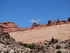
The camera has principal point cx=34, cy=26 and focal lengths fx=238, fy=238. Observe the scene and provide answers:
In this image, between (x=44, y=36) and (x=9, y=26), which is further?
(x=9, y=26)

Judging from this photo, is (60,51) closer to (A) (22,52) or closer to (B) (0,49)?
(A) (22,52)

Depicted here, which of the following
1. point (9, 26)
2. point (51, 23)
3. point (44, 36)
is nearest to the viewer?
point (44, 36)

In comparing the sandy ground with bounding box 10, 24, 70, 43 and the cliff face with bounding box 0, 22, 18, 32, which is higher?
the cliff face with bounding box 0, 22, 18, 32

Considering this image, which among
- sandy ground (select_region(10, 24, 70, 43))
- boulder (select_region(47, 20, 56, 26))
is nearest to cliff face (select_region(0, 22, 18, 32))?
boulder (select_region(47, 20, 56, 26))

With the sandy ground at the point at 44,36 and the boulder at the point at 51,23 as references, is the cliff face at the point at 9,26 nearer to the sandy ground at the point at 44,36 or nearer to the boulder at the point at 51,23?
the boulder at the point at 51,23

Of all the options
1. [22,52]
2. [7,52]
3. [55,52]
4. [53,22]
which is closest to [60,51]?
[55,52]

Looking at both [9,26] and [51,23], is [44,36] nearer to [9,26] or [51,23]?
[51,23]

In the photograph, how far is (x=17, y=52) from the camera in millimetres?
19812

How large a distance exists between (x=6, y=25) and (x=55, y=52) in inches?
3610

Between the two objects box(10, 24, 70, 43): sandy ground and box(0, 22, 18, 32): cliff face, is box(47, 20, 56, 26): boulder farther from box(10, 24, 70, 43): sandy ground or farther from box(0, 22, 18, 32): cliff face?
box(10, 24, 70, 43): sandy ground

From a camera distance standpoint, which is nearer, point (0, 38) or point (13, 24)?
point (0, 38)

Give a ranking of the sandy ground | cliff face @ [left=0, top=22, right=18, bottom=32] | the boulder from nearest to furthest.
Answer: the sandy ground, the boulder, cliff face @ [left=0, top=22, right=18, bottom=32]

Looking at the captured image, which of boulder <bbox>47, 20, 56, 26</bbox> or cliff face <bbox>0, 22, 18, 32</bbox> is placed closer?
boulder <bbox>47, 20, 56, 26</bbox>

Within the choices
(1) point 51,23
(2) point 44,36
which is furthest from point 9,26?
(2) point 44,36
